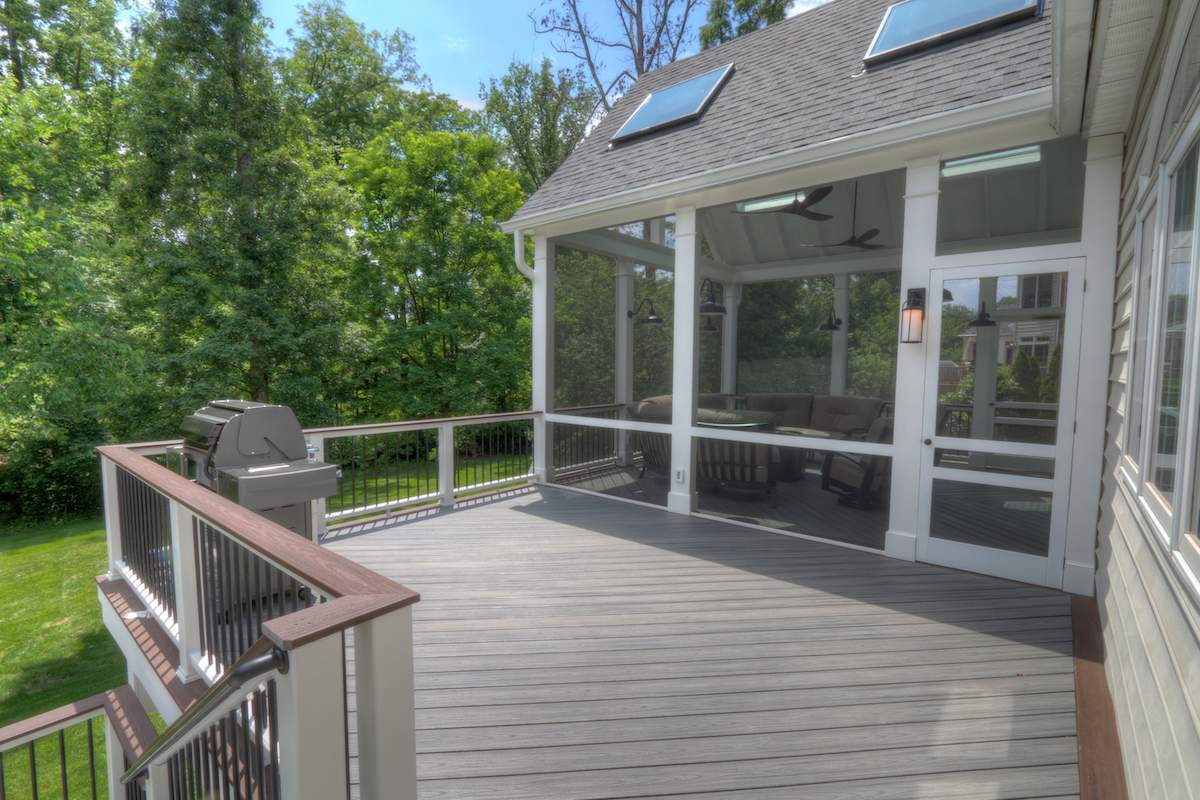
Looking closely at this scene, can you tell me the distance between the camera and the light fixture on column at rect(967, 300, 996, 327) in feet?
12.1

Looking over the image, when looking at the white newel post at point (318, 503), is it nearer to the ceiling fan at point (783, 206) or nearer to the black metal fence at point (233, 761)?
the black metal fence at point (233, 761)

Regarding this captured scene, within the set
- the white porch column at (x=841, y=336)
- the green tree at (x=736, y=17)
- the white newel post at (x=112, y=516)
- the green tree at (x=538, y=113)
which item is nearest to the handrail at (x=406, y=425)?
the white newel post at (x=112, y=516)

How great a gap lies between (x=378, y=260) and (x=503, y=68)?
22.9 ft

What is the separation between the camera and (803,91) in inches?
208

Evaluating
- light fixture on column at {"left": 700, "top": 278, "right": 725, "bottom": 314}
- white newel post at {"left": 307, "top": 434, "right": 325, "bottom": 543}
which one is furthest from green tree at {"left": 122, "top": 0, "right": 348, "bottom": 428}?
light fixture on column at {"left": 700, "top": 278, "right": 725, "bottom": 314}

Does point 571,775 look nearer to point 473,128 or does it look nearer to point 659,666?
point 659,666

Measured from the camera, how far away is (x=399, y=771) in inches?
51.8

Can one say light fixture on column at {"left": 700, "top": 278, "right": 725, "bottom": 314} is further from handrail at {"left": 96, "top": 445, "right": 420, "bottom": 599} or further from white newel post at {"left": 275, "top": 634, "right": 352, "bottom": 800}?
white newel post at {"left": 275, "top": 634, "right": 352, "bottom": 800}

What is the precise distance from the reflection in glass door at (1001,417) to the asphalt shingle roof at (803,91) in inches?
45.9

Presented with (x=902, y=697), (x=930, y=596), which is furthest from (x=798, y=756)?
(x=930, y=596)

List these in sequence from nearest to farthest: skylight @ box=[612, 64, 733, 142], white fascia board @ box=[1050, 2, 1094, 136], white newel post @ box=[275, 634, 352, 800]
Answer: white newel post @ box=[275, 634, 352, 800] < white fascia board @ box=[1050, 2, 1094, 136] < skylight @ box=[612, 64, 733, 142]

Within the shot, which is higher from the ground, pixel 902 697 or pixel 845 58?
pixel 845 58

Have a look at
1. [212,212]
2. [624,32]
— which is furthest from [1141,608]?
[624,32]

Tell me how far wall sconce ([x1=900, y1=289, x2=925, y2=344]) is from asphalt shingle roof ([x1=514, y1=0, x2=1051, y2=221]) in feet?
3.70
